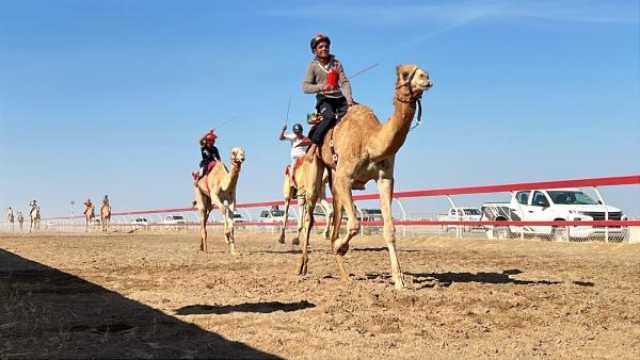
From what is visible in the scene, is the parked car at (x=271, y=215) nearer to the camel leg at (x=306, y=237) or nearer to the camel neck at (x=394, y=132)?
the camel leg at (x=306, y=237)

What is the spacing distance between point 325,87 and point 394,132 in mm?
2030

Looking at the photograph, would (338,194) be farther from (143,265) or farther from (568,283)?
(143,265)

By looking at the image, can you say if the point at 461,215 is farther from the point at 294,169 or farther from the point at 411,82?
the point at 411,82

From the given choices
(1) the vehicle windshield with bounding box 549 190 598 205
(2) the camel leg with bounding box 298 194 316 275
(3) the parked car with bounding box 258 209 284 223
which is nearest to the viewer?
(2) the camel leg with bounding box 298 194 316 275

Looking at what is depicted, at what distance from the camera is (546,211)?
73.0ft

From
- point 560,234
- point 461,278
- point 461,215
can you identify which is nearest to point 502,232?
point 461,215

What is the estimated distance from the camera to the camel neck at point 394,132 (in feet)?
26.0

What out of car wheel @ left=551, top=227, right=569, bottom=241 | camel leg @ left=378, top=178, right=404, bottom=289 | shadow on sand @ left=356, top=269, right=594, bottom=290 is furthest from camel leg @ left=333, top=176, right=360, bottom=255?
car wheel @ left=551, top=227, right=569, bottom=241

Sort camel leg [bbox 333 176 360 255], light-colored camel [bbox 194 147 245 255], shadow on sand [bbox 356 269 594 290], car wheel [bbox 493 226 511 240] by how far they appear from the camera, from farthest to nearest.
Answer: car wheel [bbox 493 226 511 240]
light-colored camel [bbox 194 147 245 255]
shadow on sand [bbox 356 269 594 290]
camel leg [bbox 333 176 360 255]

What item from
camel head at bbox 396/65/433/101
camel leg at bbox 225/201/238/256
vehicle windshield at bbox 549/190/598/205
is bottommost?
camel leg at bbox 225/201/238/256

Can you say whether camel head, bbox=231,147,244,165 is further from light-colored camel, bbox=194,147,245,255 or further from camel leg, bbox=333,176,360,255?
camel leg, bbox=333,176,360,255

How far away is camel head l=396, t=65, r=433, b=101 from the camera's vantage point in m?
7.72

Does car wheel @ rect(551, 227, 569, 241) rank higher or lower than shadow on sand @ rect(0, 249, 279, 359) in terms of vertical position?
higher

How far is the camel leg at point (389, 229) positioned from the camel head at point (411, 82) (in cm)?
122
